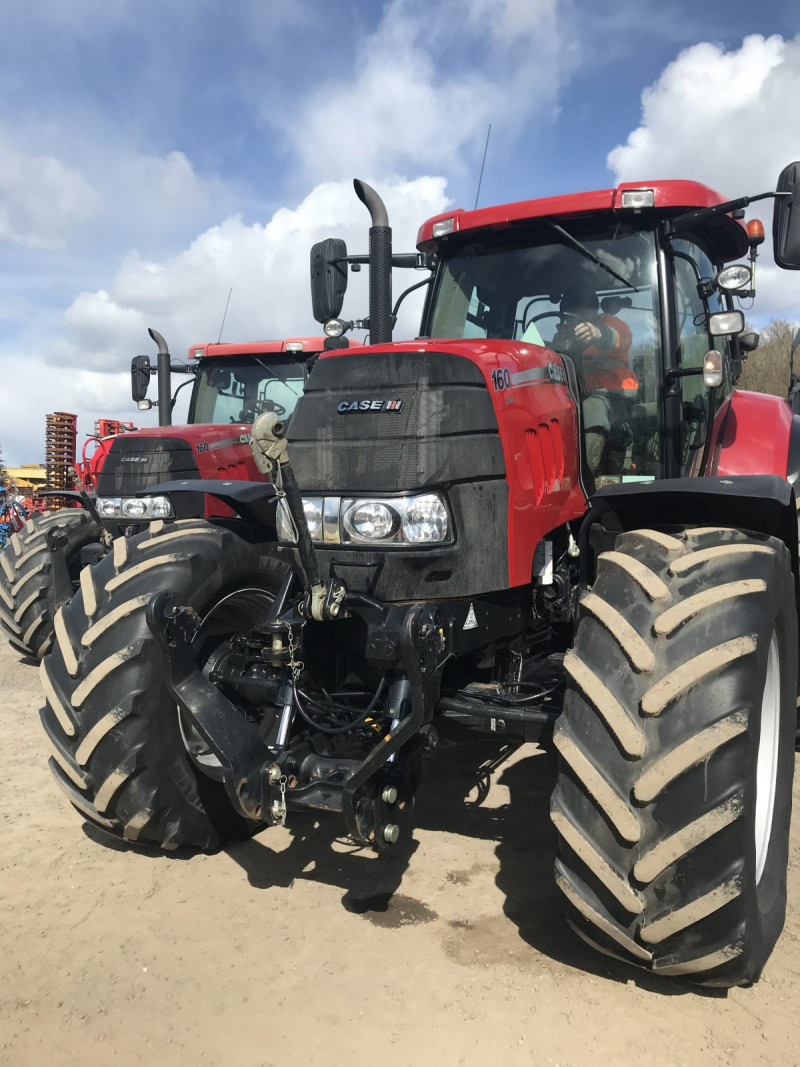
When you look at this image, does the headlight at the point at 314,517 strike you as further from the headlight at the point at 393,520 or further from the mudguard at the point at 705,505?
the mudguard at the point at 705,505

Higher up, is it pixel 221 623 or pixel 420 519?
pixel 420 519

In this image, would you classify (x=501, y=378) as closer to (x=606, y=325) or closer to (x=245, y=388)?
(x=606, y=325)

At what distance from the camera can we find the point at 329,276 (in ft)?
13.8

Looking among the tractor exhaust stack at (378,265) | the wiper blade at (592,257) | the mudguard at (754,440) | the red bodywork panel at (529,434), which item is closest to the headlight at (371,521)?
the red bodywork panel at (529,434)

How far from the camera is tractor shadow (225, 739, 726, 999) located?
9.12 feet

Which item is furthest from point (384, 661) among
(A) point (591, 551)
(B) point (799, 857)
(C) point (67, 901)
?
(B) point (799, 857)

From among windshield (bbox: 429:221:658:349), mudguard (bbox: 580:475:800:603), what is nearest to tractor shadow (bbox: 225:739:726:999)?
mudguard (bbox: 580:475:800:603)

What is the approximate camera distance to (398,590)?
283 cm

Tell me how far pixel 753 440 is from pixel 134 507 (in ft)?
14.1

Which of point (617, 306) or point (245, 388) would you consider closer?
point (617, 306)

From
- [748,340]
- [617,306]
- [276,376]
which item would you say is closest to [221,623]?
[617,306]

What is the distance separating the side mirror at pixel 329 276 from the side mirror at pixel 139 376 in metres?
3.98

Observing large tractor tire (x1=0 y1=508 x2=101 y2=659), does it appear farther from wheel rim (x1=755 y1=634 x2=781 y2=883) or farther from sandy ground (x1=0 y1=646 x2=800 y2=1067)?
wheel rim (x1=755 y1=634 x2=781 y2=883)

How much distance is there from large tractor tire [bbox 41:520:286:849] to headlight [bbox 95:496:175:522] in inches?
115
